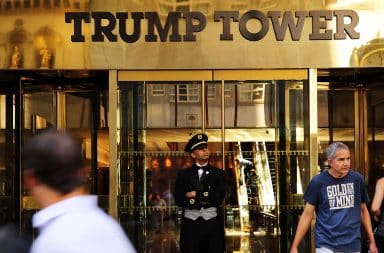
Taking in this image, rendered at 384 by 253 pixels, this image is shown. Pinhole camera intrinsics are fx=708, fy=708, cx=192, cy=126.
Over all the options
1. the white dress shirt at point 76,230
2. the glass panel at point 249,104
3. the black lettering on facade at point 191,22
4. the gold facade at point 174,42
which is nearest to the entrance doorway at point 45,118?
the gold facade at point 174,42

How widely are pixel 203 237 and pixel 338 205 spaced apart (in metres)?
2.17

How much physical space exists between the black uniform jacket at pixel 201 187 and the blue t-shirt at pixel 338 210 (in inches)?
75.7

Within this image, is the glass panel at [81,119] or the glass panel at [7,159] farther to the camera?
the glass panel at [81,119]

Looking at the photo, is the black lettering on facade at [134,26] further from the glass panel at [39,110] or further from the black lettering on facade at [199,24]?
the glass panel at [39,110]

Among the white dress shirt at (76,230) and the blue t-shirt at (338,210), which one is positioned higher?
the white dress shirt at (76,230)

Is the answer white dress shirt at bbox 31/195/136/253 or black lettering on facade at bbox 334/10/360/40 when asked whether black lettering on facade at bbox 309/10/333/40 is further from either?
white dress shirt at bbox 31/195/136/253

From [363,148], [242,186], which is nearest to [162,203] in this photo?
[242,186]

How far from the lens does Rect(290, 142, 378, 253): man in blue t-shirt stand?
19.9ft

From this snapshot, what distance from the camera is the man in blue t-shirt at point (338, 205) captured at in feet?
19.9

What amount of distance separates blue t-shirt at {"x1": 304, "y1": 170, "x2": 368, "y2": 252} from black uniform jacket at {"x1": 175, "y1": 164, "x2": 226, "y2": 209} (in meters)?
1.92

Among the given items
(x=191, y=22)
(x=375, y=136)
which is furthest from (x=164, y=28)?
(x=375, y=136)

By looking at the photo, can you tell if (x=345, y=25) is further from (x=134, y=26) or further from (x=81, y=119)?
(x=81, y=119)

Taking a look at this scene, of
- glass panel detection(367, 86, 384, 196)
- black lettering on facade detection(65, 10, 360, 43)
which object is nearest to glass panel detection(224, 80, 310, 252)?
black lettering on facade detection(65, 10, 360, 43)

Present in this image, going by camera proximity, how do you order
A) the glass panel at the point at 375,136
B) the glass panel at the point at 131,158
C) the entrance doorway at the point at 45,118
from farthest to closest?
the glass panel at the point at 375,136 < the entrance doorway at the point at 45,118 < the glass panel at the point at 131,158
